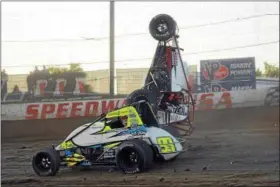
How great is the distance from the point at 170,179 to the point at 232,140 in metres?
7.02

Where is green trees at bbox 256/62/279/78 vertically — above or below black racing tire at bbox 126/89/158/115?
above

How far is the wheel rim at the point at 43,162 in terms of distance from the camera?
10.3m

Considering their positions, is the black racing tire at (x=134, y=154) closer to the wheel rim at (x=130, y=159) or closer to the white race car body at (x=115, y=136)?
the wheel rim at (x=130, y=159)

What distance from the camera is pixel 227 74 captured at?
1003 inches

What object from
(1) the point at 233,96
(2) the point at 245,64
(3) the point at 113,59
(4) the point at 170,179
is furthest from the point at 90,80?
(4) the point at 170,179

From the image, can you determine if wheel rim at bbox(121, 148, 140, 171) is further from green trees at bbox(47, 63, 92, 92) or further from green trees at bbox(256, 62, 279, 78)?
green trees at bbox(256, 62, 279, 78)

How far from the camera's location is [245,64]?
26.0 meters

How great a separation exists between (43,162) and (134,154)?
6.57 ft

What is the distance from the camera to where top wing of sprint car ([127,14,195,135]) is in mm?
11555

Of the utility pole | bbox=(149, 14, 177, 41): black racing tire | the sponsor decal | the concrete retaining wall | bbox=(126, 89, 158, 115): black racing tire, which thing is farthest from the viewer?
the sponsor decal

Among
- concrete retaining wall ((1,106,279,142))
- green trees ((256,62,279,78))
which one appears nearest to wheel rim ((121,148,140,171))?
concrete retaining wall ((1,106,279,142))

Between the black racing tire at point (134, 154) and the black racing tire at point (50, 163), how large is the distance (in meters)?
1.33

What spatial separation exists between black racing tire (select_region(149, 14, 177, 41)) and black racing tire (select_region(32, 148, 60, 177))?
3.71 meters

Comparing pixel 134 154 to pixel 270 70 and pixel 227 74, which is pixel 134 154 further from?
pixel 270 70
